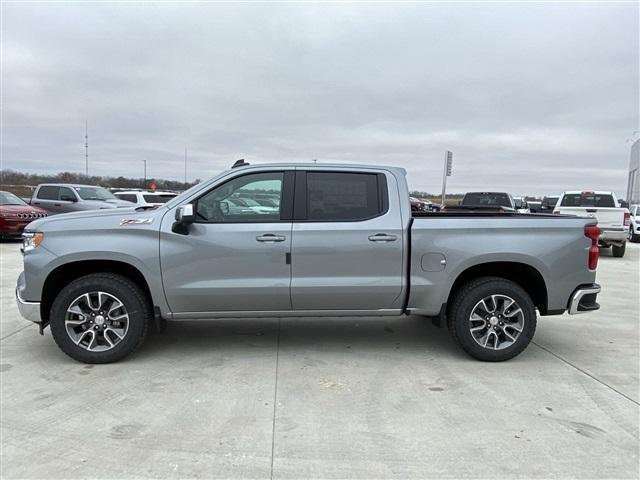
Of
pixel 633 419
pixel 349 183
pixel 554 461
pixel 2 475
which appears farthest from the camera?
pixel 349 183

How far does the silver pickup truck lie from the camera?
4414 millimetres

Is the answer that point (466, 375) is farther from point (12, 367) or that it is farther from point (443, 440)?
point (12, 367)

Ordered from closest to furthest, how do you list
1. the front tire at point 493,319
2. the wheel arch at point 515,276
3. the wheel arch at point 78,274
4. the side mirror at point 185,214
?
the side mirror at point 185,214 → the wheel arch at point 78,274 → the front tire at point 493,319 → the wheel arch at point 515,276

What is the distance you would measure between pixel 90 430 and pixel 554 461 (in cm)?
309

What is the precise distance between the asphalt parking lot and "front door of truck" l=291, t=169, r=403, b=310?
2.17 ft

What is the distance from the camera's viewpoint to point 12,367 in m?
4.44

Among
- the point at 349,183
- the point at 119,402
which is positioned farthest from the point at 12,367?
the point at 349,183

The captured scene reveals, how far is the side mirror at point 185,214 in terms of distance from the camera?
4.24m

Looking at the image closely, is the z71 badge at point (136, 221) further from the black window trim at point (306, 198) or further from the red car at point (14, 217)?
the red car at point (14, 217)

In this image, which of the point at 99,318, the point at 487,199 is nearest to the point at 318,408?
the point at 99,318

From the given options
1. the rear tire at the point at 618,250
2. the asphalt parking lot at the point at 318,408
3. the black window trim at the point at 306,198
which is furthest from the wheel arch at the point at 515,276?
the rear tire at the point at 618,250

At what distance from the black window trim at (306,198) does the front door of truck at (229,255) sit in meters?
0.09

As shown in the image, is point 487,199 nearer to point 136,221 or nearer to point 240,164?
point 240,164

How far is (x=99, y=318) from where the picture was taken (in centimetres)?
443
